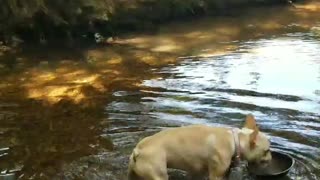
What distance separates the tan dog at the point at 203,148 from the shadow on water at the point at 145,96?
58 cm

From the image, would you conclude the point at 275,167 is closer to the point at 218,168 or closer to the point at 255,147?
the point at 255,147

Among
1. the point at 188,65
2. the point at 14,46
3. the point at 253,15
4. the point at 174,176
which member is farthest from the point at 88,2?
the point at 174,176

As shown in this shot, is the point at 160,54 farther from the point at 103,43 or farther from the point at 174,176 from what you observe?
the point at 174,176

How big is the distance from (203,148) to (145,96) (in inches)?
124

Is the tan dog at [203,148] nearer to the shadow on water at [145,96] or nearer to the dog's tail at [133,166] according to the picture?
the dog's tail at [133,166]

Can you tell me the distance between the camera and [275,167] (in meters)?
5.23

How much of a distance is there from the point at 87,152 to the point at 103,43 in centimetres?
610

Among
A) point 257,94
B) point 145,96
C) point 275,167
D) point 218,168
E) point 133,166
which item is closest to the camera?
point 133,166

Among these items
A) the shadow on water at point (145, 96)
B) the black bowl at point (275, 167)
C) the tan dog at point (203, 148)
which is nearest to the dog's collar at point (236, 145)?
the tan dog at point (203, 148)

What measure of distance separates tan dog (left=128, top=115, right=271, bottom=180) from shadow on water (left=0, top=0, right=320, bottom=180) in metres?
0.58

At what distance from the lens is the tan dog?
466 cm

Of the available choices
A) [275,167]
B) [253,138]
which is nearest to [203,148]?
[253,138]

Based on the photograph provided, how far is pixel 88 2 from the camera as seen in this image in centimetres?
1109

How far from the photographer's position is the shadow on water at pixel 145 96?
591cm
